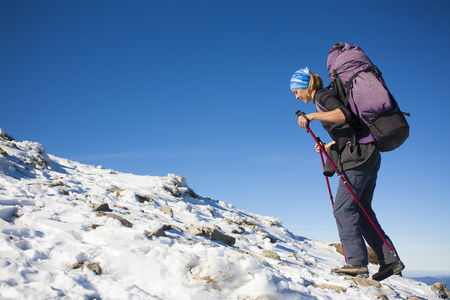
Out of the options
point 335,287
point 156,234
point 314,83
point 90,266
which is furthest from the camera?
point 314,83

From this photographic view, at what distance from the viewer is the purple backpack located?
3.37m

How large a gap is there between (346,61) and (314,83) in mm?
492

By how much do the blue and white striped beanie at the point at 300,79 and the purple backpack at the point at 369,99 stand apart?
1.19ft

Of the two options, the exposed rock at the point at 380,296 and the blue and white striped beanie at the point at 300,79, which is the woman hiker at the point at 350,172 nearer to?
the blue and white striped beanie at the point at 300,79

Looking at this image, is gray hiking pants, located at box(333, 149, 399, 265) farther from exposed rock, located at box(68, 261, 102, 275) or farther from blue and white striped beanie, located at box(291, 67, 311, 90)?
exposed rock, located at box(68, 261, 102, 275)

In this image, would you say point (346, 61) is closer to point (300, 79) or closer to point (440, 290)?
point (300, 79)

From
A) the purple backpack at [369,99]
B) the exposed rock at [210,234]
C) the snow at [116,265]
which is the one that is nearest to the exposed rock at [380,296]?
the snow at [116,265]

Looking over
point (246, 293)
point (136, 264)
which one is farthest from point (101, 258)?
point (246, 293)

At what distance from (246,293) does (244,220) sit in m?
6.71

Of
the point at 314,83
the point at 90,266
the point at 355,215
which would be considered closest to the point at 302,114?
the point at 314,83

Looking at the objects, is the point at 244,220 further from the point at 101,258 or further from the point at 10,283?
the point at 10,283

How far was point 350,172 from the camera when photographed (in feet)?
12.7

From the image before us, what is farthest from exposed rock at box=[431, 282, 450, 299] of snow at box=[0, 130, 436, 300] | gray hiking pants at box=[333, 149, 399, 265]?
gray hiking pants at box=[333, 149, 399, 265]

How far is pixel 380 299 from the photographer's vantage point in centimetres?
330
